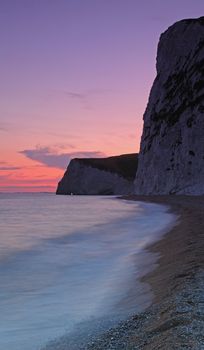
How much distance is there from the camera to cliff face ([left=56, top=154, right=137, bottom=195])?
404ft

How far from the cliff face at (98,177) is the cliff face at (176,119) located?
5123cm

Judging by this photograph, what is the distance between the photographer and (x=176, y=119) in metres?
56.6

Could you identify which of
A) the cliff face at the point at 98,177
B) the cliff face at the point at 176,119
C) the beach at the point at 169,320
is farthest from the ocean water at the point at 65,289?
the cliff face at the point at 98,177

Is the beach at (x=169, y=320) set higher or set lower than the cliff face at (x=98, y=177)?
lower

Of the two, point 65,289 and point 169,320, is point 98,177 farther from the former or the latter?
point 169,320

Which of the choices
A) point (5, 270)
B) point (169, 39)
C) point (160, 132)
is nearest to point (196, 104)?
point (160, 132)

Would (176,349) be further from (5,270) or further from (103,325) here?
(5,270)

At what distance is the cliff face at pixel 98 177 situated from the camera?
12312cm

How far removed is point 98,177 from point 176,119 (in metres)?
69.2

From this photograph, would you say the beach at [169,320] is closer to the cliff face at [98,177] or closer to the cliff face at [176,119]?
the cliff face at [176,119]

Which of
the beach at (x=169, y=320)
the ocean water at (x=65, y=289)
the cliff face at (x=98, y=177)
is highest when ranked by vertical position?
the cliff face at (x=98, y=177)

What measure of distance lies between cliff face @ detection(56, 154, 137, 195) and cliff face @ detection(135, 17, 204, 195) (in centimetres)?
5123

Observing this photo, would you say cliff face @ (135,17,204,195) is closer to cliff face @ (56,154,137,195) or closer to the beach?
the beach

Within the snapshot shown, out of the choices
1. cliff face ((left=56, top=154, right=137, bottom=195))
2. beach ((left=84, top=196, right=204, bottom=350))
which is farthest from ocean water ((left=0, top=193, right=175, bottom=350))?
cliff face ((left=56, top=154, right=137, bottom=195))
